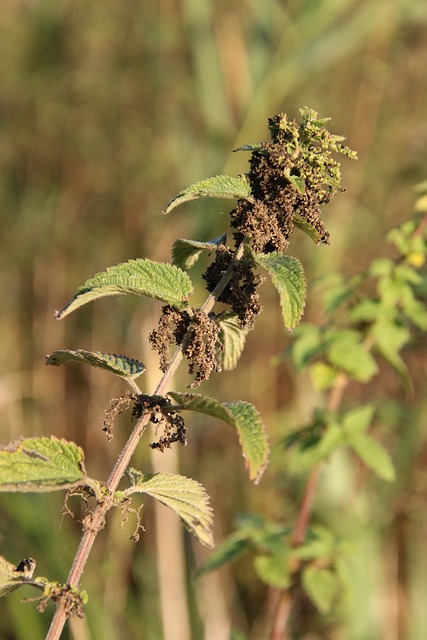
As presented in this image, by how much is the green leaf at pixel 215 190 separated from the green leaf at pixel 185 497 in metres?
0.25

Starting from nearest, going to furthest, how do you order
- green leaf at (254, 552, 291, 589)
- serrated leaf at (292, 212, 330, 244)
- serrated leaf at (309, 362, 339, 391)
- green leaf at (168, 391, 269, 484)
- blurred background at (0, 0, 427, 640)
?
green leaf at (168, 391, 269, 484)
serrated leaf at (292, 212, 330, 244)
green leaf at (254, 552, 291, 589)
serrated leaf at (309, 362, 339, 391)
blurred background at (0, 0, 427, 640)

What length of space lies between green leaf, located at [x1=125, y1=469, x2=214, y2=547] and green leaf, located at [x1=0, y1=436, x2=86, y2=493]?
0.21ft

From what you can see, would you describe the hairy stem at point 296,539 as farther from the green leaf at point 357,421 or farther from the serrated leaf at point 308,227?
the serrated leaf at point 308,227

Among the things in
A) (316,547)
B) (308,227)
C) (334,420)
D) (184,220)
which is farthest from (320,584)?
(184,220)

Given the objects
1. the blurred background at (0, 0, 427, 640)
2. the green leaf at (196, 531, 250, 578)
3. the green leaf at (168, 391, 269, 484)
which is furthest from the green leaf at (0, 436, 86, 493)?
the blurred background at (0, 0, 427, 640)

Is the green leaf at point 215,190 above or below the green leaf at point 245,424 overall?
above

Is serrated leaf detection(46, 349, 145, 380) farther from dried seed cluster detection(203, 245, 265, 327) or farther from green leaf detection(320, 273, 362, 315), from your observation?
green leaf detection(320, 273, 362, 315)

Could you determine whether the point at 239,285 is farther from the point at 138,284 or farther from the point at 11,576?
the point at 11,576

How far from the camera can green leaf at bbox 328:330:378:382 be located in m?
1.47

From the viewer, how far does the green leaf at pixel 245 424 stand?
2.27 feet

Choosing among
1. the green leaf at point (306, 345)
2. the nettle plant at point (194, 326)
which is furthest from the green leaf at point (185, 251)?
the green leaf at point (306, 345)

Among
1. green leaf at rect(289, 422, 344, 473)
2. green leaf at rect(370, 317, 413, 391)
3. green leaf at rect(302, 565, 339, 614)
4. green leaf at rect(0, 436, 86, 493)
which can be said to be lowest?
green leaf at rect(302, 565, 339, 614)

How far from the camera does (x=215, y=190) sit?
2.51 feet

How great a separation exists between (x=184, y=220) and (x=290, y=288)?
1.93 meters
